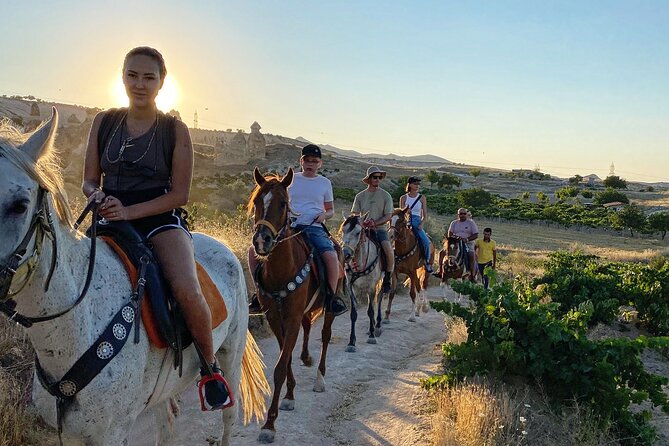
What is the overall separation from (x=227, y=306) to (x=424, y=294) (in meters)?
9.12

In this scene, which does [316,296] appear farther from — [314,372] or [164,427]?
[164,427]

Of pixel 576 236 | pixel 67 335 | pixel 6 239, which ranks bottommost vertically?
pixel 576 236

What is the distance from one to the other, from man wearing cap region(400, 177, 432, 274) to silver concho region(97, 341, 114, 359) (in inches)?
389

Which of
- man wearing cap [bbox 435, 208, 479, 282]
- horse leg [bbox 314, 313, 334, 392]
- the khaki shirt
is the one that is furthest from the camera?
man wearing cap [bbox 435, 208, 479, 282]

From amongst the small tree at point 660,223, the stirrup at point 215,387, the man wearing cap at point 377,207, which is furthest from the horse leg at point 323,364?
the small tree at point 660,223

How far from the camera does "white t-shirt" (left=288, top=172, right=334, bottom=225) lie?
6.56 meters

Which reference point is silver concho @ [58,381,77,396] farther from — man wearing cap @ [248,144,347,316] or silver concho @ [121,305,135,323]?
man wearing cap @ [248,144,347,316]

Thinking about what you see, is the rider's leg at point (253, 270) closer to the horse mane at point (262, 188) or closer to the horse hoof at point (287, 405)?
the horse mane at point (262, 188)

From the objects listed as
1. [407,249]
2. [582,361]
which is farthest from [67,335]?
[407,249]

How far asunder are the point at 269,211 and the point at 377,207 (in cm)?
514

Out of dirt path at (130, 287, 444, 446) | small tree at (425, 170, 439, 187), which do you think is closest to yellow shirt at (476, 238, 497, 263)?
dirt path at (130, 287, 444, 446)

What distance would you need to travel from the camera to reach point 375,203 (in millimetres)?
10109

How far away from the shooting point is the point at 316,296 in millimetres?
6520

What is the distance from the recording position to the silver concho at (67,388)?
254 centimetres
